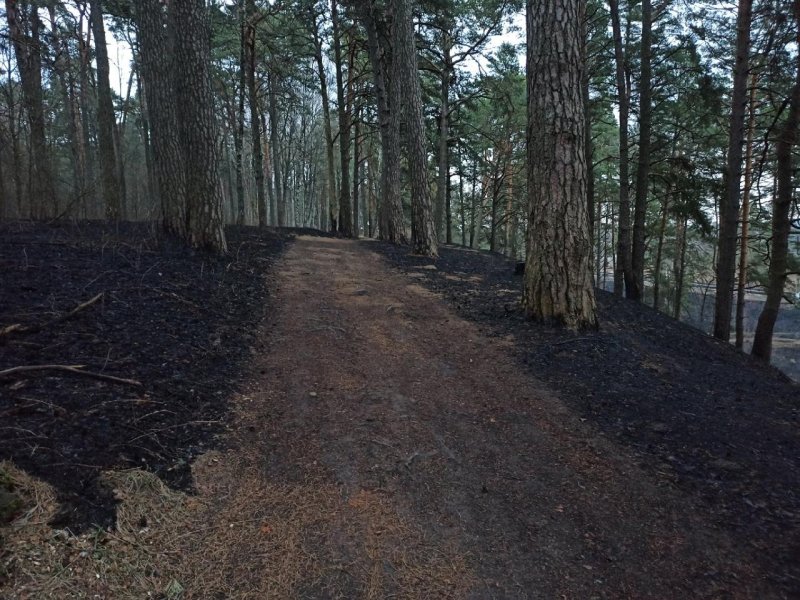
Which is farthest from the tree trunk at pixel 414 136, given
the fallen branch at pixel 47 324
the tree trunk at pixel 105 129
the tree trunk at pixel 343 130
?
the fallen branch at pixel 47 324

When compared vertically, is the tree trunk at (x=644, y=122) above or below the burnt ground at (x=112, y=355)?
above

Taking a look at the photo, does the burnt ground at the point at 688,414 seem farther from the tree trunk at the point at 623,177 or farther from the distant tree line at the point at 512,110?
the tree trunk at the point at 623,177

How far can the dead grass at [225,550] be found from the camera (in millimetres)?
2043

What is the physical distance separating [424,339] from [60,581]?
4198 mm

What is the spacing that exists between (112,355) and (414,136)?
9460mm

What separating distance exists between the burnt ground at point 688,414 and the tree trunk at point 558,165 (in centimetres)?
52

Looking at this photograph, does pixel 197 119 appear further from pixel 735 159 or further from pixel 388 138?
pixel 735 159

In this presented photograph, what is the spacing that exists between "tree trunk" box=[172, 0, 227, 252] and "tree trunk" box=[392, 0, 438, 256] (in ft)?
16.0

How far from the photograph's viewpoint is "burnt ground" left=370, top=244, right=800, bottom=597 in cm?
269

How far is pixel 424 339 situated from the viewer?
18.8 ft

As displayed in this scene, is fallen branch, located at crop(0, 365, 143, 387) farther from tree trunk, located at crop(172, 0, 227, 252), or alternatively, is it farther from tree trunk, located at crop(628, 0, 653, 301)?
tree trunk, located at crop(628, 0, 653, 301)

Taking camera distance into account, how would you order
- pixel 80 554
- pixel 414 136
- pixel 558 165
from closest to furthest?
pixel 80 554 → pixel 558 165 → pixel 414 136

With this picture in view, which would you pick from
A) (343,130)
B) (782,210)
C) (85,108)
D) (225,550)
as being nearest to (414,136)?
(343,130)

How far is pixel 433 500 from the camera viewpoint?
286 cm
